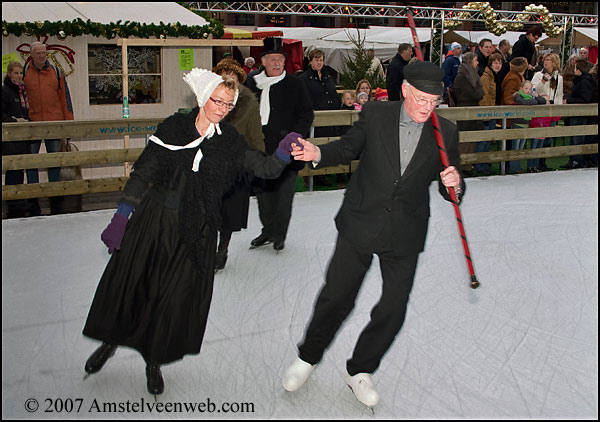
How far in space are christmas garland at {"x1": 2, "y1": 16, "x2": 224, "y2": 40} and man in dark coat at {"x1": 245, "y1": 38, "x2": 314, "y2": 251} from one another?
10.3ft

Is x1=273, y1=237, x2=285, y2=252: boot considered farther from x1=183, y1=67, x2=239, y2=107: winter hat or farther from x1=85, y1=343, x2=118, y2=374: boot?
x1=183, y1=67, x2=239, y2=107: winter hat

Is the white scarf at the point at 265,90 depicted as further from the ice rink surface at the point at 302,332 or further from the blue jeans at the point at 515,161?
the blue jeans at the point at 515,161

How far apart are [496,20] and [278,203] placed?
1024cm

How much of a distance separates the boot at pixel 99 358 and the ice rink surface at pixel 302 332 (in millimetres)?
74

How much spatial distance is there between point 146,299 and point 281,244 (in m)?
2.84

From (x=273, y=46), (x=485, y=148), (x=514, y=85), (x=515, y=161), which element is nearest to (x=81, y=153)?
(x=273, y=46)

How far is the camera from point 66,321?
477 cm

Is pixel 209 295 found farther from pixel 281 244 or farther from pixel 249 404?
pixel 281 244

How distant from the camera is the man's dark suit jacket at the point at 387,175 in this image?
3.51 meters

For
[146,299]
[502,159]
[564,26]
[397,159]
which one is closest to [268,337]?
[146,299]


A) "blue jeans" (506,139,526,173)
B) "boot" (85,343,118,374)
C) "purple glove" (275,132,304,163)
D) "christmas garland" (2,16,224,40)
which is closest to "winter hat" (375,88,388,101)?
"blue jeans" (506,139,526,173)

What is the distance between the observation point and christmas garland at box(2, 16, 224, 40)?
8648 mm

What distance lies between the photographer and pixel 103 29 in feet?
29.3

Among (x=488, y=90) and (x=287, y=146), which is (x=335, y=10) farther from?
(x=287, y=146)
